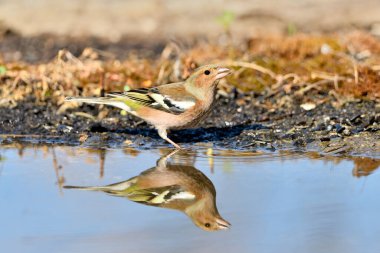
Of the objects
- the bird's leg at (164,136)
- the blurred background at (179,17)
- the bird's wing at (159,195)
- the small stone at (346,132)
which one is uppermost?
the blurred background at (179,17)

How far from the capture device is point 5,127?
25.1 feet

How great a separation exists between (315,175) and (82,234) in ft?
6.85

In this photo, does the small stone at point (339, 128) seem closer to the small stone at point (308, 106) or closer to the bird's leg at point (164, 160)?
the small stone at point (308, 106)

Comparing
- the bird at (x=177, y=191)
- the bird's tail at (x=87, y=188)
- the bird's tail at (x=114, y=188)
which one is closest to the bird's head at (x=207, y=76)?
the bird at (x=177, y=191)

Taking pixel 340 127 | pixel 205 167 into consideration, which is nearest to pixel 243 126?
pixel 340 127

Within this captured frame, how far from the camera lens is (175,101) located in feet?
24.1

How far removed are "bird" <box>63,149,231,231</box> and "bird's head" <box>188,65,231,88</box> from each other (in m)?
1.55

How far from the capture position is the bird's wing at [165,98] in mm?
7258

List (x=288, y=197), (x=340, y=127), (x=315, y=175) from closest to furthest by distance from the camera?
1. (x=288, y=197)
2. (x=315, y=175)
3. (x=340, y=127)

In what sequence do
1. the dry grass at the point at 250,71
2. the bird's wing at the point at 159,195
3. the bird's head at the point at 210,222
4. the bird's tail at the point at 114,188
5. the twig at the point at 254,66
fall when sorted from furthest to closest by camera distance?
the twig at the point at 254,66 → the dry grass at the point at 250,71 → the bird's tail at the point at 114,188 → the bird's wing at the point at 159,195 → the bird's head at the point at 210,222

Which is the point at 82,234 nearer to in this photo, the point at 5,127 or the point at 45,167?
the point at 45,167

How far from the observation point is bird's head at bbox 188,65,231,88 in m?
7.43

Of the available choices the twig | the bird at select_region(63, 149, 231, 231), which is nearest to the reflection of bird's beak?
Answer: the bird at select_region(63, 149, 231, 231)

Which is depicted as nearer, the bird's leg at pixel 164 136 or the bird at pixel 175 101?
the bird's leg at pixel 164 136
